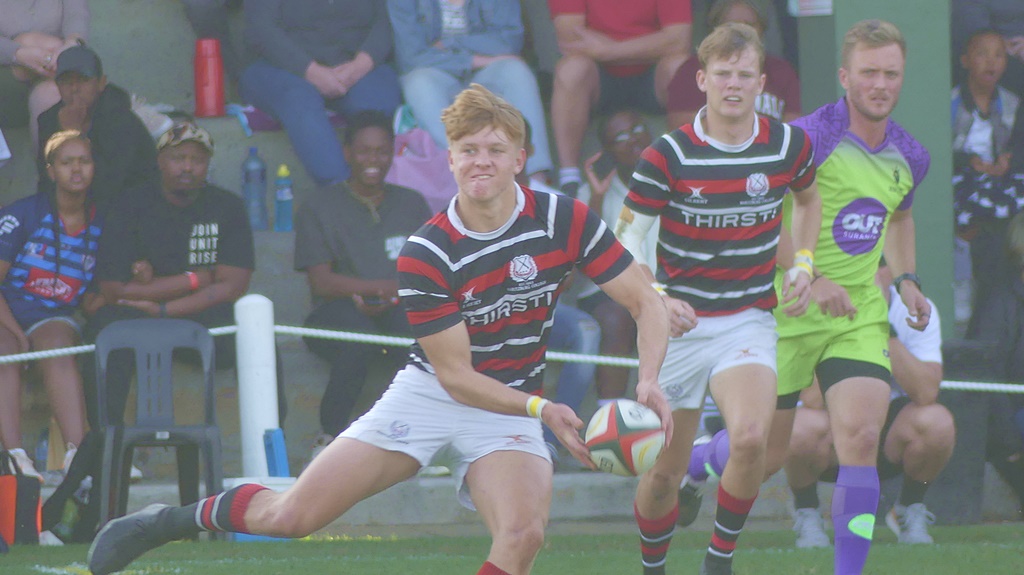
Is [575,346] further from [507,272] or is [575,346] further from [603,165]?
[507,272]

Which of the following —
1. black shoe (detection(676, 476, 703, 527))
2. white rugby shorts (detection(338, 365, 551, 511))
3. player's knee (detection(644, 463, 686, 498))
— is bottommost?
black shoe (detection(676, 476, 703, 527))

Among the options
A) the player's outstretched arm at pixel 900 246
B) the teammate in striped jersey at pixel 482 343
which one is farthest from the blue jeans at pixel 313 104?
the teammate in striped jersey at pixel 482 343

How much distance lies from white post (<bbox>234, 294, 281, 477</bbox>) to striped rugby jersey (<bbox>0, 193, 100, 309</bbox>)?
3.92 feet

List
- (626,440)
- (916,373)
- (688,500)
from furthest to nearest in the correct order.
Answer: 1. (916,373)
2. (688,500)
3. (626,440)

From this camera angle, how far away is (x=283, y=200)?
9.52m

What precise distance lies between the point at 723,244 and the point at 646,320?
1100mm

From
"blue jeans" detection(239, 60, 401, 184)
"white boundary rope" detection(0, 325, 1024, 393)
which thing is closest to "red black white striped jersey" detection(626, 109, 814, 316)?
"white boundary rope" detection(0, 325, 1024, 393)

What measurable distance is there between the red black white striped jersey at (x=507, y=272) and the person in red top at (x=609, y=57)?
4549 mm

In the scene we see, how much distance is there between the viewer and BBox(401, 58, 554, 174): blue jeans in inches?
367

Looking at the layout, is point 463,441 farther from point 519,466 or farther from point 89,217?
point 89,217

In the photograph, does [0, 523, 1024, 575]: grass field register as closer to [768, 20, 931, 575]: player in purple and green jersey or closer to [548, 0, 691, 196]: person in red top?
[768, 20, 931, 575]: player in purple and green jersey

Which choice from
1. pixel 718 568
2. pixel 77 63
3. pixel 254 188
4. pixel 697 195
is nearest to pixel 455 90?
pixel 254 188

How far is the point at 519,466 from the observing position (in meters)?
4.63

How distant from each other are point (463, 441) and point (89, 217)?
4374 mm
